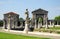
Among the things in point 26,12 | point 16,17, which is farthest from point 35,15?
point 26,12

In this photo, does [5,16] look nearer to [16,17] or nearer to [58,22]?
[16,17]

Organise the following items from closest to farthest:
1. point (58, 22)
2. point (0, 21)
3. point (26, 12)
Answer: point (26, 12)
point (58, 22)
point (0, 21)

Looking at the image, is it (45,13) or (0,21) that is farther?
(45,13)

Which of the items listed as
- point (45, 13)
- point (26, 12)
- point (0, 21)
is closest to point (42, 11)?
point (45, 13)

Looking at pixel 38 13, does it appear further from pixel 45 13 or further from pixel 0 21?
pixel 0 21

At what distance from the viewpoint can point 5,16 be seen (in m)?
129

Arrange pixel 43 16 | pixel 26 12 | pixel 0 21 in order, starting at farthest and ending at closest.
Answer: pixel 43 16 → pixel 0 21 → pixel 26 12

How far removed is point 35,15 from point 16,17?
604 inches

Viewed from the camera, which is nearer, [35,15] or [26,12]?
[26,12]

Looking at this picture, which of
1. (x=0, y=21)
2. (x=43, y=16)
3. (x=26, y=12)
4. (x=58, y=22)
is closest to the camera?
(x=26, y=12)

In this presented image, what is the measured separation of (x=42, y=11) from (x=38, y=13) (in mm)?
3083

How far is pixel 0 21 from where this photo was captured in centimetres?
11731

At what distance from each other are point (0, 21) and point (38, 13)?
88.7 ft

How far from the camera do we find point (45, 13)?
13088cm
